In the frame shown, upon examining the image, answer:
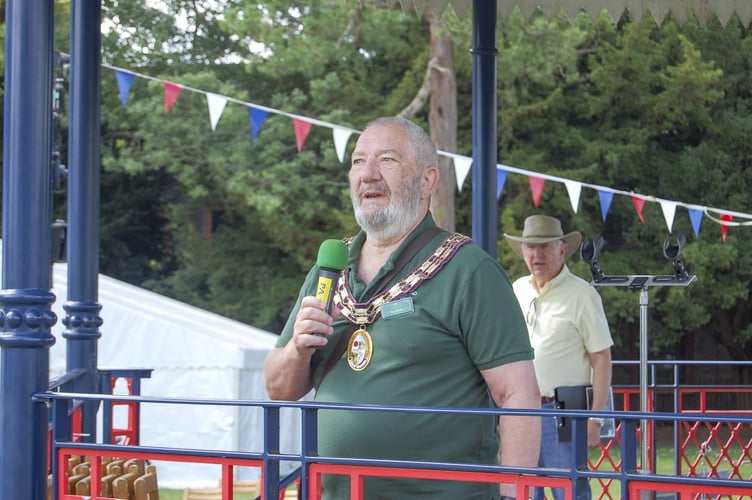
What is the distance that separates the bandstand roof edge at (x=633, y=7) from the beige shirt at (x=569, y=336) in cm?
160

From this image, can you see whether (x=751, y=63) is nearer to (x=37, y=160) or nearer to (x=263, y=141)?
(x=263, y=141)

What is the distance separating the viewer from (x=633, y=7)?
6.11 meters

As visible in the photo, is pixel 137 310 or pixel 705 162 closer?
pixel 137 310

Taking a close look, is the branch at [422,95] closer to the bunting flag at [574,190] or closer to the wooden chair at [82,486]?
the bunting flag at [574,190]

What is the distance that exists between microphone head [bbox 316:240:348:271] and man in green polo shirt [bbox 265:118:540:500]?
91 mm

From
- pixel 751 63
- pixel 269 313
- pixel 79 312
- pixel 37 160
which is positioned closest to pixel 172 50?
pixel 269 313

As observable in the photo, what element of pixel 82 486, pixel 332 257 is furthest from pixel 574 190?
pixel 332 257

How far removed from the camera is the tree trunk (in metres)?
16.0

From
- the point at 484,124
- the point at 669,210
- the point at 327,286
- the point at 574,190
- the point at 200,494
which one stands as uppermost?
the point at 574,190

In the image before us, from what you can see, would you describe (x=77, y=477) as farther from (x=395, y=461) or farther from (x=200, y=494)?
(x=200, y=494)

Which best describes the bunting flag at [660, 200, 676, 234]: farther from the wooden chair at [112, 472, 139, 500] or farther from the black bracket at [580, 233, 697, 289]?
the wooden chair at [112, 472, 139, 500]

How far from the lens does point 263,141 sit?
58.6ft

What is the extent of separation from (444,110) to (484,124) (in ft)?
34.1

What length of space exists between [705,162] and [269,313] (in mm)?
7446
